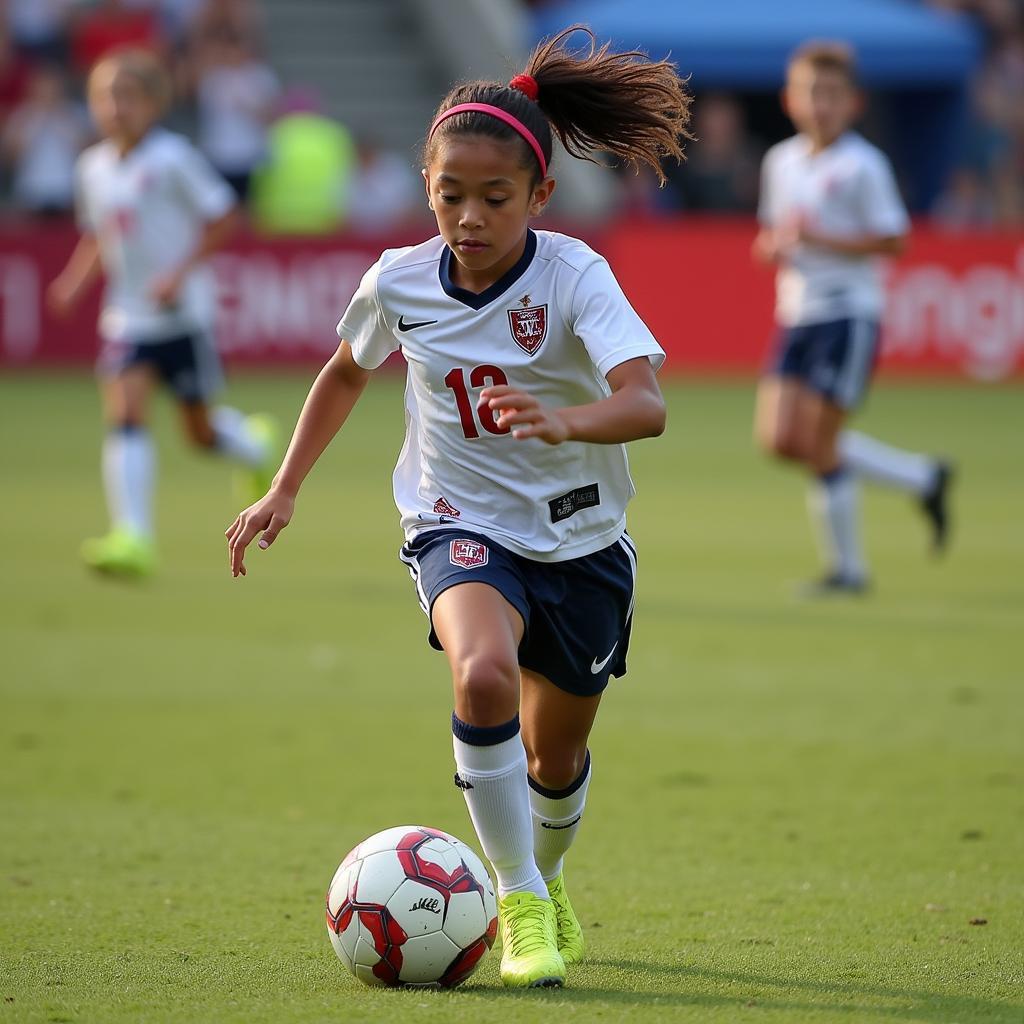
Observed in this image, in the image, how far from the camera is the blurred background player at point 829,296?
33.1ft

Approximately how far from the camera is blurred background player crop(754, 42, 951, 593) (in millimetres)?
10086

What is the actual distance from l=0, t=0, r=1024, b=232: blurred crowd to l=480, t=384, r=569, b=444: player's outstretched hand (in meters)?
18.0

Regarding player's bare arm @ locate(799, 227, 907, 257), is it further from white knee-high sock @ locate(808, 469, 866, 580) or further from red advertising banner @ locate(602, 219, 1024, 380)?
red advertising banner @ locate(602, 219, 1024, 380)

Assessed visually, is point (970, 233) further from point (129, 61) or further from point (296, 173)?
point (129, 61)

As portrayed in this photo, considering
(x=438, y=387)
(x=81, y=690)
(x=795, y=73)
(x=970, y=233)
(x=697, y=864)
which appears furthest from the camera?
(x=970, y=233)

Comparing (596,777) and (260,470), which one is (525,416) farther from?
(260,470)

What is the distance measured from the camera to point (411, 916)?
4.12m

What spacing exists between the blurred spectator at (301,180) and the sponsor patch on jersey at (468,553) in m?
17.4

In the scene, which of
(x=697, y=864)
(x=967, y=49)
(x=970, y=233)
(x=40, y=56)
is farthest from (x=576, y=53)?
(x=967, y=49)

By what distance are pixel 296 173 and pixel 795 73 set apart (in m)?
12.4

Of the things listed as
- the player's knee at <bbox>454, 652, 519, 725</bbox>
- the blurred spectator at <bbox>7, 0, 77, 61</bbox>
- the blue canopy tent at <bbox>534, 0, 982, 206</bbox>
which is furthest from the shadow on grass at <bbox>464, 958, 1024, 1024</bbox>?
the blurred spectator at <bbox>7, 0, 77, 61</bbox>

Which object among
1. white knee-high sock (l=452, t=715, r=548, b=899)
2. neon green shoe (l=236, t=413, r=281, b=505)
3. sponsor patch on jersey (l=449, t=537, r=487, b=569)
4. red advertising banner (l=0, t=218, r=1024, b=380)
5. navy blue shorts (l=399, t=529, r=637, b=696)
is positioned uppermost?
sponsor patch on jersey (l=449, t=537, r=487, b=569)

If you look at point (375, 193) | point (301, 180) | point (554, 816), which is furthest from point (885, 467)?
point (375, 193)

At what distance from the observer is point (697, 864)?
5.34 metres
